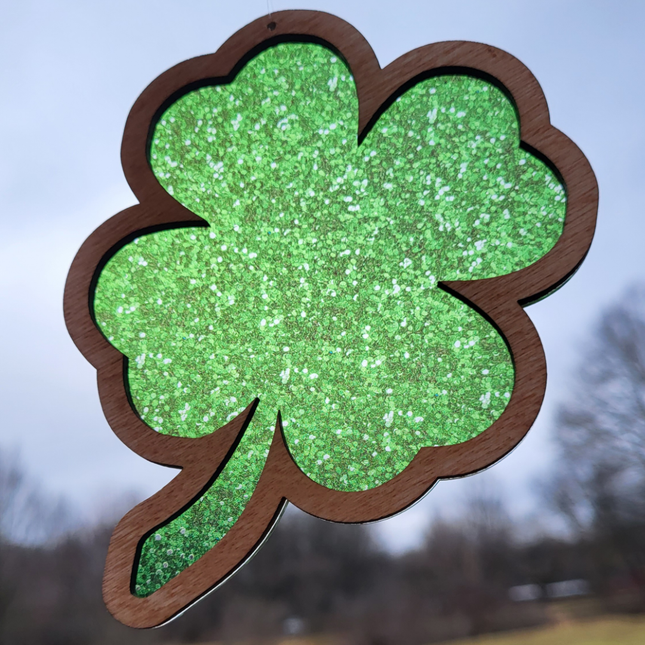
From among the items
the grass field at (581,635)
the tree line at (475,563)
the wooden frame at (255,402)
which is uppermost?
the wooden frame at (255,402)

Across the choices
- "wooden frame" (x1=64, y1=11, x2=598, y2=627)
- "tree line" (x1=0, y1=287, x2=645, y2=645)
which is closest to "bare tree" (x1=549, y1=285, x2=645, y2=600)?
"tree line" (x1=0, y1=287, x2=645, y2=645)

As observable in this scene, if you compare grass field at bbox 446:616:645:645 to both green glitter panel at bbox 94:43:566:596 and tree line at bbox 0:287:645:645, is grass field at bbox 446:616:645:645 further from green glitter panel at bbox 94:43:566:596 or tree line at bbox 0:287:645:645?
green glitter panel at bbox 94:43:566:596

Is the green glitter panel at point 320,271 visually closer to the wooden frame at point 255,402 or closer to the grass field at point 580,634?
the wooden frame at point 255,402

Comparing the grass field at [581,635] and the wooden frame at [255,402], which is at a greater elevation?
the wooden frame at [255,402]

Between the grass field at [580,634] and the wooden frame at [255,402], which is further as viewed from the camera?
the grass field at [580,634]

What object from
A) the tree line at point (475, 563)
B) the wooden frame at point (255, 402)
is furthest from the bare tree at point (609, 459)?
the wooden frame at point (255, 402)

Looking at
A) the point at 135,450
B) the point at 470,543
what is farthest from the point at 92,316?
the point at 470,543

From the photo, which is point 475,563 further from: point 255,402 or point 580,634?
point 255,402
